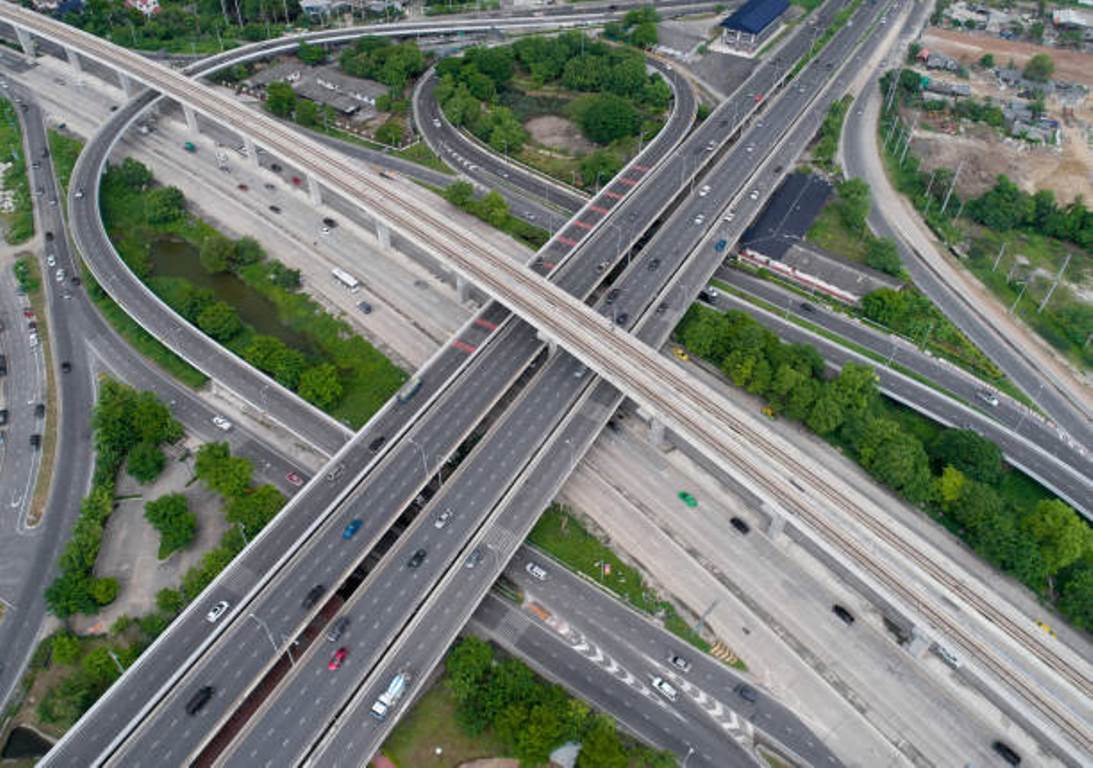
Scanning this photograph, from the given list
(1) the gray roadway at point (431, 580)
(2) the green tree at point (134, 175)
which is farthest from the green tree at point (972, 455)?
(2) the green tree at point (134, 175)

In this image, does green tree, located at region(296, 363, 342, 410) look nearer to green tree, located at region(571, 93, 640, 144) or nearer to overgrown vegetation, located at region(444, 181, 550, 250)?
overgrown vegetation, located at region(444, 181, 550, 250)

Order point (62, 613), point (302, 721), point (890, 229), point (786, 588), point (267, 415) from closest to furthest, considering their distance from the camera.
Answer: point (302, 721) → point (62, 613) → point (786, 588) → point (267, 415) → point (890, 229)

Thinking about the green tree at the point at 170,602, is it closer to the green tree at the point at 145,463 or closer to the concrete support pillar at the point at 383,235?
the green tree at the point at 145,463

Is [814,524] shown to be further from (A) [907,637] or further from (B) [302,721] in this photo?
(B) [302,721]

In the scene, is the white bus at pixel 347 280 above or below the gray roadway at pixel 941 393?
above

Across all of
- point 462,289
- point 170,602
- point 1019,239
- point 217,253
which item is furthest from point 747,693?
point 1019,239

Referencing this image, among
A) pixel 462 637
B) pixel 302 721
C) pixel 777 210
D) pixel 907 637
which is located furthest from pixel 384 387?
pixel 777 210
